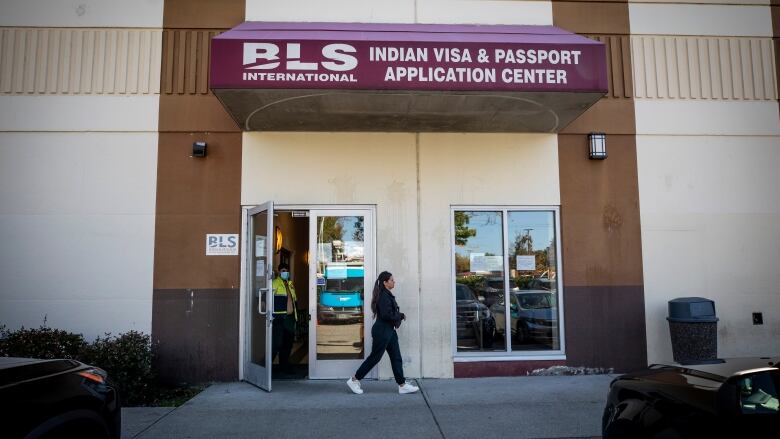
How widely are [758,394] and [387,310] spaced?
4389 mm

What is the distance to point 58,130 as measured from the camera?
801 centimetres

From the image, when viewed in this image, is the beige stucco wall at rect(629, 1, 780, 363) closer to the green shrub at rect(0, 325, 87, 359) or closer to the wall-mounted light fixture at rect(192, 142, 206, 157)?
the wall-mounted light fixture at rect(192, 142, 206, 157)

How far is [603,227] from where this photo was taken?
8.23 meters

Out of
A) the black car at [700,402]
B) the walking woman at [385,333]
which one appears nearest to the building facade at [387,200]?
the walking woman at [385,333]

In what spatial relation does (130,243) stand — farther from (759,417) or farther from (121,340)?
(759,417)

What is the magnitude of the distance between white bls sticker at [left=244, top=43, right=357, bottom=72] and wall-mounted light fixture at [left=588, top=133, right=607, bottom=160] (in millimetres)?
4239

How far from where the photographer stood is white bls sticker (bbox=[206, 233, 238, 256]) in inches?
312

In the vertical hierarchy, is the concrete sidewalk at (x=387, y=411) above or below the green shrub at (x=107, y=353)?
below

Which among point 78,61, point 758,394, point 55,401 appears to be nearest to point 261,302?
point 55,401

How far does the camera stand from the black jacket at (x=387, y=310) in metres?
6.80

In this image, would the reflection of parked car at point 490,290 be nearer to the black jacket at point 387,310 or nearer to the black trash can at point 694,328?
the black jacket at point 387,310

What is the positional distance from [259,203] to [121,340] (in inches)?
108

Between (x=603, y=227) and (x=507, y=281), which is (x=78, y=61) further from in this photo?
(x=603, y=227)

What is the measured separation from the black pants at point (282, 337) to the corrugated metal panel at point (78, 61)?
4.21m
